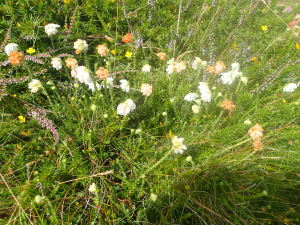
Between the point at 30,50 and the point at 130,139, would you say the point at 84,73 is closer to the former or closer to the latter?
the point at 130,139

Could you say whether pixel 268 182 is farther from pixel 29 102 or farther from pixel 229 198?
pixel 29 102

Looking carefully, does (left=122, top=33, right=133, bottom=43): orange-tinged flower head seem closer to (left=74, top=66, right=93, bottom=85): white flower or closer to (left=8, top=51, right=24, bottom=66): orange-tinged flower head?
(left=74, top=66, right=93, bottom=85): white flower

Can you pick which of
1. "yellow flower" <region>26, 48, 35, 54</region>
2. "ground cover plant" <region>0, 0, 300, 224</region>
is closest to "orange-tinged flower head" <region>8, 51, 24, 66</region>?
"ground cover plant" <region>0, 0, 300, 224</region>

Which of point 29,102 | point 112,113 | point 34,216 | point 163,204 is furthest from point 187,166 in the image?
point 29,102

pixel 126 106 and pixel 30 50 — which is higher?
pixel 30 50

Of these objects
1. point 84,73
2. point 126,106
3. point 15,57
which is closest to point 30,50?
point 15,57

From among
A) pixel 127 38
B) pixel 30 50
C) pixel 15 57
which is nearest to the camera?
pixel 15 57

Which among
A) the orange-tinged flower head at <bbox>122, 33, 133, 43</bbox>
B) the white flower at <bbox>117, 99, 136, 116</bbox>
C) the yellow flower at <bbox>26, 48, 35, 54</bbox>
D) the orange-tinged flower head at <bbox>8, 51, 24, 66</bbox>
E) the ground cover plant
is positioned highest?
the orange-tinged flower head at <bbox>8, 51, 24, 66</bbox>

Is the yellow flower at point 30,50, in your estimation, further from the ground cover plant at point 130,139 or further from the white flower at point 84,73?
the white flower at point 84,73

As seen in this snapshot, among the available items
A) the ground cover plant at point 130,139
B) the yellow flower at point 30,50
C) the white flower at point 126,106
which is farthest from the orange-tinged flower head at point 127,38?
the white flower at point 126,106

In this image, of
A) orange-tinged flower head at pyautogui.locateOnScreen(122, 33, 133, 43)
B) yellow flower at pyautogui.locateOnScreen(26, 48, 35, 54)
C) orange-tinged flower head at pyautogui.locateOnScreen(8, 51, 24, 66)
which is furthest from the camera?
orange-tinged flower head at pyautogui.locateOnScreen(122, 33, 133, 43)
